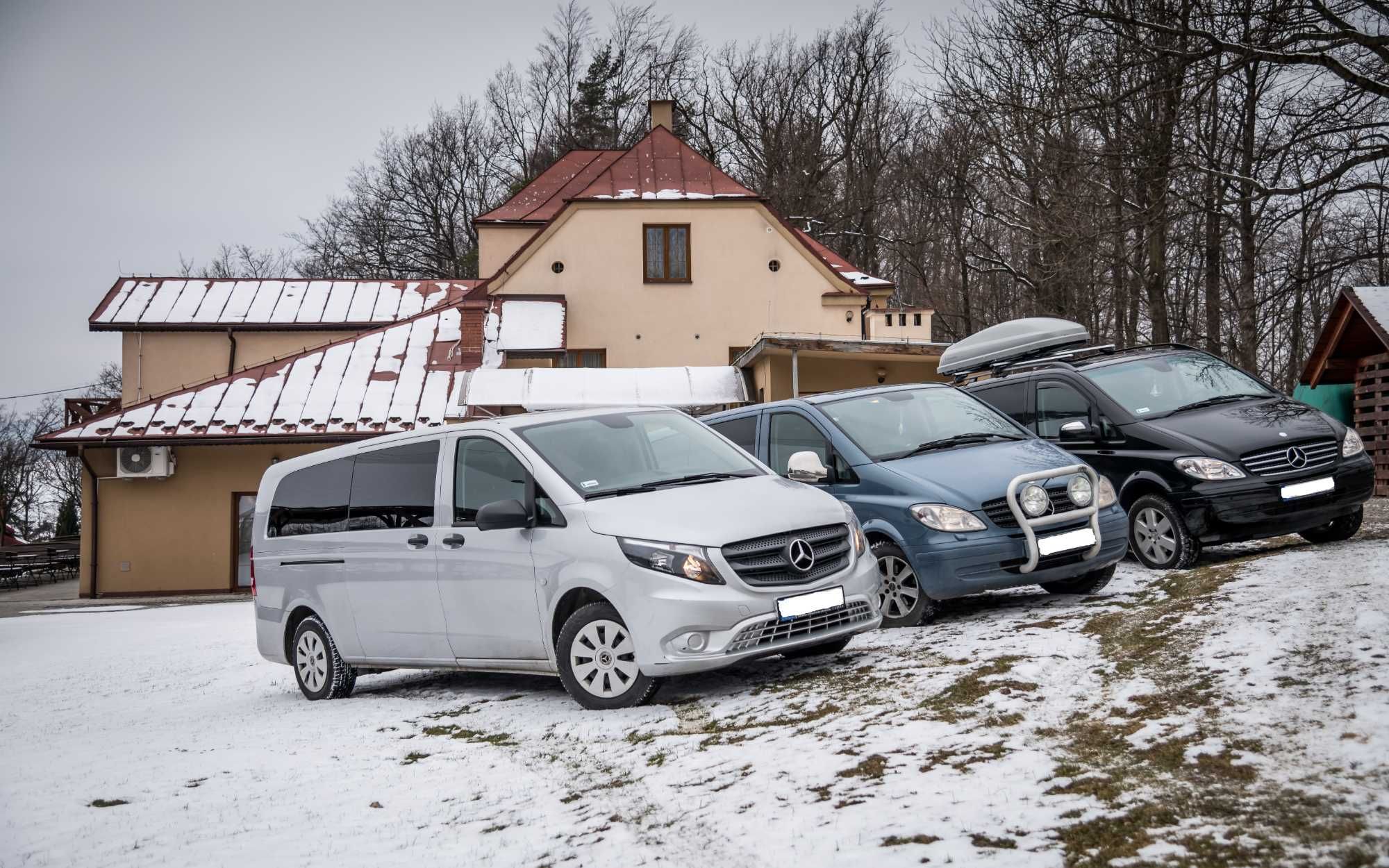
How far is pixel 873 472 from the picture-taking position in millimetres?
9258

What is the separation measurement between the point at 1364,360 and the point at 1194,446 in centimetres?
1381

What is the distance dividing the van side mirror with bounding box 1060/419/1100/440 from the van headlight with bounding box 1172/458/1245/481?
1.06 metres

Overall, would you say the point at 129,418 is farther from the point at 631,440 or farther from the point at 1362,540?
the point at 1362,540

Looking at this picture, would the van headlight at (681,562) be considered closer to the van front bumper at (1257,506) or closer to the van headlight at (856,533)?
the van headlight at (856,533)

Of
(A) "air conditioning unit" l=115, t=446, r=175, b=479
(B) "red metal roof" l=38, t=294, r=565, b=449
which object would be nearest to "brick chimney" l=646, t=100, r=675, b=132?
(B) "red metal roof" l=38, t=294, r=565, b=449

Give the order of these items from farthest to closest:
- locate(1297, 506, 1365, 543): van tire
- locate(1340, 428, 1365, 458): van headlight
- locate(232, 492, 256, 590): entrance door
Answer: locate(232, 492, 256, 590): entrance door < locate(1297, 506, 1365, 543): van tire < locate(1340, 428, 1365, 458): van headlight

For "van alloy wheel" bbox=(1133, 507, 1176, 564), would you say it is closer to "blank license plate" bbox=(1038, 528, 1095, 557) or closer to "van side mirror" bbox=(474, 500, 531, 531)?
Answer: "blank license plate" bbox=(1038, 528, 1095, 557)

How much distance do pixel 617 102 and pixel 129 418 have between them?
25604 mm

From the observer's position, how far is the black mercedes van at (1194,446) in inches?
384

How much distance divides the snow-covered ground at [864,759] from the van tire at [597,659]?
0.62ft

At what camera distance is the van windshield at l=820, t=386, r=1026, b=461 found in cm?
977

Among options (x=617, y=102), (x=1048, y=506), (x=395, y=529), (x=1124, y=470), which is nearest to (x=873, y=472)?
(x=1048, y=506)

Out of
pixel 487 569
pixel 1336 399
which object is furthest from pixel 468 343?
pixel 487 569

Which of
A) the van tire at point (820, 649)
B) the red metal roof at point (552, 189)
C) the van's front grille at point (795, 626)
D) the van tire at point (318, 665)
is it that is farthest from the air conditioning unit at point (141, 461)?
the van's front grille at point (795, 626)
